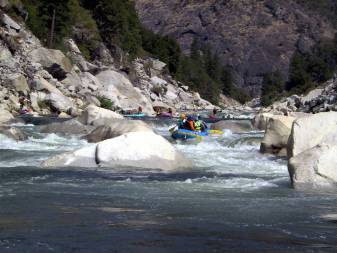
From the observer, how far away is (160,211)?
816 cm

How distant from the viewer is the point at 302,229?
23.4ft

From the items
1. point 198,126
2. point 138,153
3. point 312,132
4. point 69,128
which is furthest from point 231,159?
point 69,128

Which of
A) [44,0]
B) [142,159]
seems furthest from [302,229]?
[44,0]

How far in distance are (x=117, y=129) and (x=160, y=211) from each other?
10.4 m

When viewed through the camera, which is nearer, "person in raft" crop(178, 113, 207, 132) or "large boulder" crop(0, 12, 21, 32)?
"person in raft" crop(178, 113, 207, 132)

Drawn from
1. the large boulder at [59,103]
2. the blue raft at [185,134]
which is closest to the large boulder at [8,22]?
the large boulder at [59,103]

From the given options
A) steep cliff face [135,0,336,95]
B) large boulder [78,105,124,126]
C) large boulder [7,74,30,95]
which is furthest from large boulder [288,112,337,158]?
steep cliff face [135,0,336,95]

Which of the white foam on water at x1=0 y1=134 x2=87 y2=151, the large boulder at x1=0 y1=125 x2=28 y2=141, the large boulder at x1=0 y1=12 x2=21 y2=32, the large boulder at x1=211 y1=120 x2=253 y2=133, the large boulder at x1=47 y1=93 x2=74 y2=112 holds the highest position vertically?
the large boulder at x1=0 y1=12 x2=21 y2=32

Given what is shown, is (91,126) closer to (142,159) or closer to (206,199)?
(142,159)

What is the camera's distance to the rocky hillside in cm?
3616

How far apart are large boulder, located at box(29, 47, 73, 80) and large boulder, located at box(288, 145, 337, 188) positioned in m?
33.5

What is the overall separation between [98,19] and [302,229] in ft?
200

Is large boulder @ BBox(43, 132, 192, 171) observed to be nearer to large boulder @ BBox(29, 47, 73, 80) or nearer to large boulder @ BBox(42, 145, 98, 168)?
large boulder @ BBox(42, 145, 98, 168)

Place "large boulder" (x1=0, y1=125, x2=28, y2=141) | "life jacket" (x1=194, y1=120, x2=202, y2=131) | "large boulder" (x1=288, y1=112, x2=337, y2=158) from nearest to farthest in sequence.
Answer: "large boulder" (x1=288, y1=112, x2=337, y2=158) → "large boulder" (x1=0, y1=125, x2=28, y2=141) → "life jacket" (x1=194, y1=120, x2=202, y2=131)
